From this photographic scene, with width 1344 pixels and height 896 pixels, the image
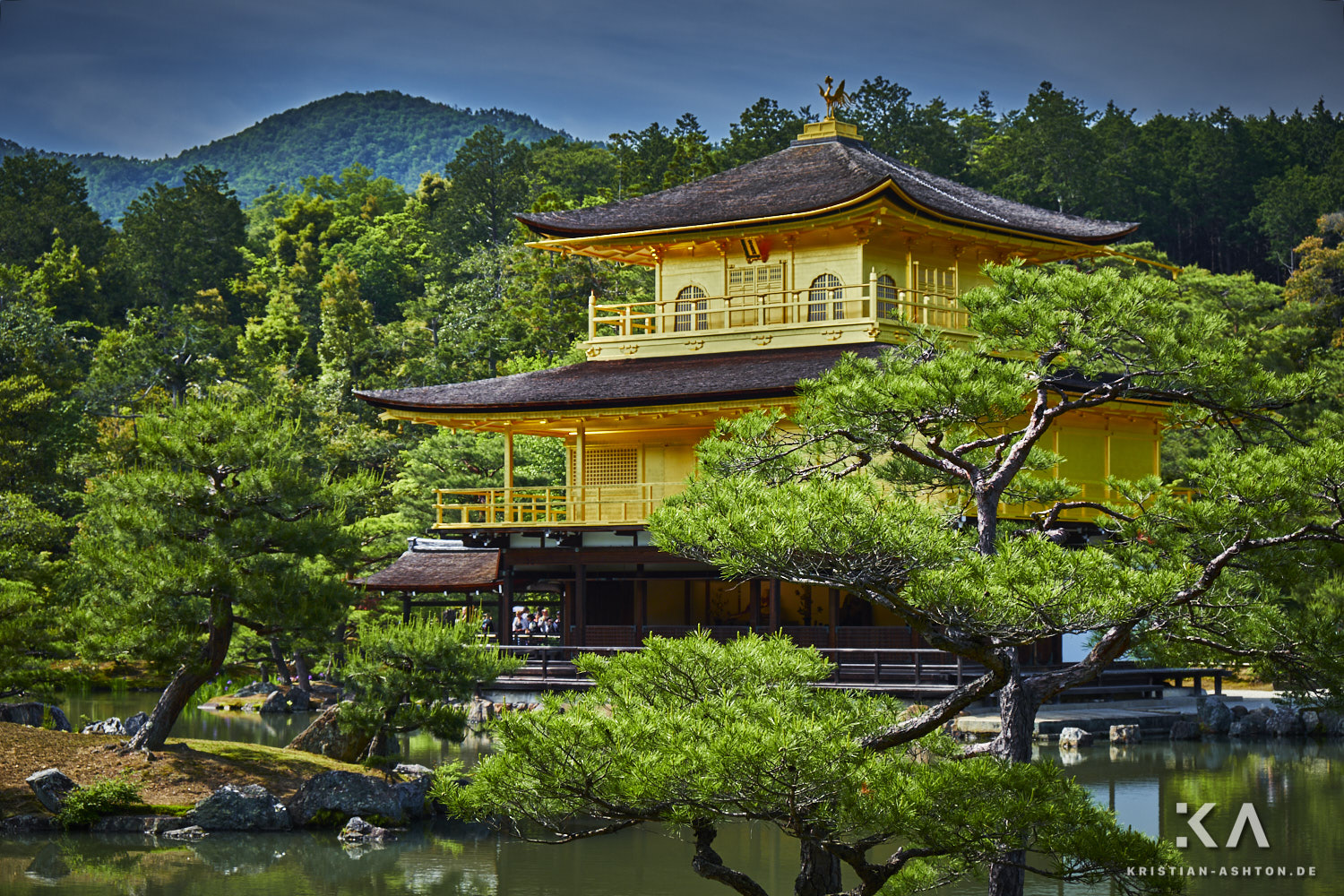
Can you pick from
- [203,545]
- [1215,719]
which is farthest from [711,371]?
[203,545]

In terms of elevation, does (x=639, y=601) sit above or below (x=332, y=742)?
above

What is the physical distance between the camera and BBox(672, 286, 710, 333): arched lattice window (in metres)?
28.0

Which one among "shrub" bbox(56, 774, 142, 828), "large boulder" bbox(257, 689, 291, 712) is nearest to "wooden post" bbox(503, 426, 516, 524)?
"large boulder" bbox(257, 689, 291, 712)

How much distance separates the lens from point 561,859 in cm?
1516

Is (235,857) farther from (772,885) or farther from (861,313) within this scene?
(861,313)

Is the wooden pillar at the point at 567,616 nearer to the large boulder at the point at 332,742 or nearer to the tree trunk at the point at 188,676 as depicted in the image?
the large boulder at the point at 332,742

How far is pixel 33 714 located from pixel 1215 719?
62.5 feet

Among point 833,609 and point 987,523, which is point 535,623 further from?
point 987,523

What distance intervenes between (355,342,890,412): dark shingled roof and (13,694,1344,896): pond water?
8.47 meters

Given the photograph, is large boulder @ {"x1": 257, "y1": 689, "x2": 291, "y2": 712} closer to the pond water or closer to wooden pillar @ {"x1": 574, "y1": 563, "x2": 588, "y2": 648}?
wooden pillar @ {"x1": 574, "y1": 563, "x2": 588, "y2": 648}

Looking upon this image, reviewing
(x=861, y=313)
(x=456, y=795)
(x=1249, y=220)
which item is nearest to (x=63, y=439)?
(x=861, y=313)

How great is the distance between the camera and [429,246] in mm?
71062

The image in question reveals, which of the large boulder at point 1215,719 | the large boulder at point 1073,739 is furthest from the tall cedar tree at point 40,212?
the large boulder at point 1215,719

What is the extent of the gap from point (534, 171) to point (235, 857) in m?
60.7
